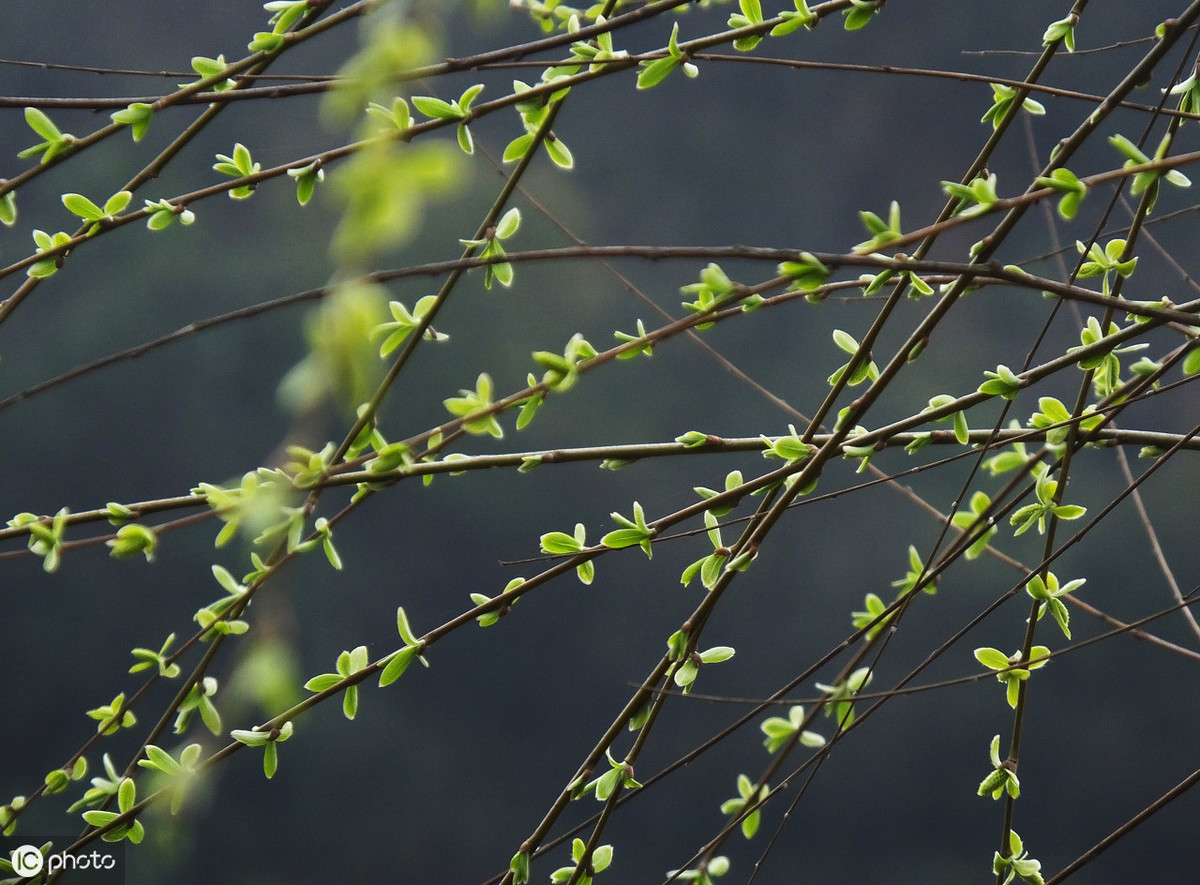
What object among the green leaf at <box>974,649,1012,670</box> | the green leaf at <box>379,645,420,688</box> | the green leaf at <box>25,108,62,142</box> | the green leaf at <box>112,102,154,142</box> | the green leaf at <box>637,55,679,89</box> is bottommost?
the green leaf at <box>974,649,1012,670</box>

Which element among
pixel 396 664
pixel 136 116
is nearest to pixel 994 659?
pixel 396 664

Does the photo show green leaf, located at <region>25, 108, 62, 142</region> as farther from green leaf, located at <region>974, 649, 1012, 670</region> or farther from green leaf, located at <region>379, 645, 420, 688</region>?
green leaf, located at <region>974, 649, 1012, 670</region>

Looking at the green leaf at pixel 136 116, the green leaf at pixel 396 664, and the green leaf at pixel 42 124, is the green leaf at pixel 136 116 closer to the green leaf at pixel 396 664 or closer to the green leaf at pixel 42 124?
the green leaf at pixel 42 124

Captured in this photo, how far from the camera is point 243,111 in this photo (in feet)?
6.37

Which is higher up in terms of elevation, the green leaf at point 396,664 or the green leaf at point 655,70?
the green leaf at point 655,70

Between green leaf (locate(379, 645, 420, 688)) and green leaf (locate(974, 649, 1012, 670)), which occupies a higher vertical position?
green leaf (locate(379, 645, 420, 688))

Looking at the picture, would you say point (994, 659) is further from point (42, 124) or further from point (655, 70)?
point (42, 124)

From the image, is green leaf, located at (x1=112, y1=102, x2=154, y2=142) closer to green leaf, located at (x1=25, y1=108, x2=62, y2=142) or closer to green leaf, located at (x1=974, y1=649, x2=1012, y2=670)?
green leaf, located at (x1=25, y1=108, x2=62, y2=142)

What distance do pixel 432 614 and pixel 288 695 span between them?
181 cm

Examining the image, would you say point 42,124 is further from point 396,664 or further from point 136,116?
point 396,664

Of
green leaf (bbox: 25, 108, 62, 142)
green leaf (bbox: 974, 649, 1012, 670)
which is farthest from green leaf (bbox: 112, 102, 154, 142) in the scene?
green leaf (bbox: 974, 649, 1012, 670)

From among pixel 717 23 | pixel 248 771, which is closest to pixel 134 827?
pixel 248 771

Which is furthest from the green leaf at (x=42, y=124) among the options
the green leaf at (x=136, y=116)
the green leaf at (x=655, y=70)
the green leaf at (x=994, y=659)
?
the green leaf at (x=994, y=659)

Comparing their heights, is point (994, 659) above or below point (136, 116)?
below
